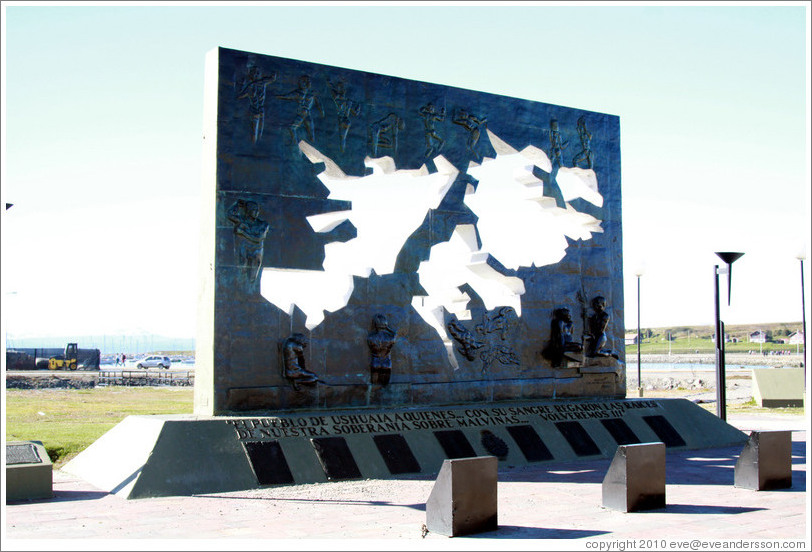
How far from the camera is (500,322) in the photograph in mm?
12953

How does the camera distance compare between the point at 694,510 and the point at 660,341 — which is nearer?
the point at 694,510

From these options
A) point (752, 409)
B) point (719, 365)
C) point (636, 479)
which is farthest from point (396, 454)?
point (752, 409)

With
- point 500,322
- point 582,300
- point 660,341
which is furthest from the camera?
point 660,341

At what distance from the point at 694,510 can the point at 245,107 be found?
23.6 feet

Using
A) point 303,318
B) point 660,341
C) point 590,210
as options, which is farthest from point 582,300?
point 660,341

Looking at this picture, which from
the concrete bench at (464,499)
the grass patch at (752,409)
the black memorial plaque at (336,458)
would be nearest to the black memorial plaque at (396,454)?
the black memorial plaque at (336,458)

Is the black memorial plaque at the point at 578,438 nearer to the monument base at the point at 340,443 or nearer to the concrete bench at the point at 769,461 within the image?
the monument base at the point at 340,443

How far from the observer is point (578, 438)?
12.3 metres

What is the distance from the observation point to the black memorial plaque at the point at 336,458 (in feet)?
33.1

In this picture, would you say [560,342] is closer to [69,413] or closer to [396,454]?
[396,454]

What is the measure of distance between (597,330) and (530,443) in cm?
290

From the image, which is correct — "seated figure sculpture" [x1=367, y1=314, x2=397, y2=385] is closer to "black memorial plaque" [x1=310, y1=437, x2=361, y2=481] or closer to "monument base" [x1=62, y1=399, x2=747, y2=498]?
"monument base" [x1=62, y1=399, x2=747, y2=498]

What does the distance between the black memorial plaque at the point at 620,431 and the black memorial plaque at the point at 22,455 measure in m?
7.93

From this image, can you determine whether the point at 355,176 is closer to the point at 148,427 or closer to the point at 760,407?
the point at 148,427
